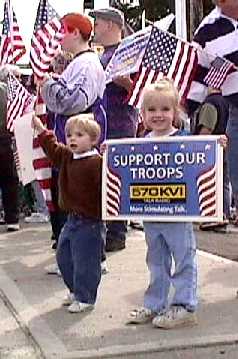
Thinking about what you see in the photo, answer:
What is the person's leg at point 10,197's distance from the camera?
10.5 meters

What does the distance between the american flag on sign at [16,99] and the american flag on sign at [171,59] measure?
2.06m

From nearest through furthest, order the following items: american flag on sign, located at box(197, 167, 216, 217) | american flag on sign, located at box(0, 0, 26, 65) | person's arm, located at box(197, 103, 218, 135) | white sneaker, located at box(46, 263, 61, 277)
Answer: american flag on sign, located at box(197, 167, 216, 217)
white sneaker, located at box(46, 263, 61, 277)
person's arm, located at box(197, 103, 218, 135)
american flag on sign, located at box(0, 0, 26, 65)

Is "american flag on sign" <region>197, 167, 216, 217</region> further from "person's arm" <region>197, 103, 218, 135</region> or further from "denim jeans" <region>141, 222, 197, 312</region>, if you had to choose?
"person's arm" <region>197, 103, 218, 135</region>

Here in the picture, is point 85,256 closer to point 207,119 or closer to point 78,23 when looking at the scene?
point 78,23

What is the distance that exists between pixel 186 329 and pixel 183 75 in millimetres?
1909

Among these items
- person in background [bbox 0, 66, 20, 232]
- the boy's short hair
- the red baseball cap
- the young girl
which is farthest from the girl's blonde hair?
person in background [bbox 0, 66, 20, 232]

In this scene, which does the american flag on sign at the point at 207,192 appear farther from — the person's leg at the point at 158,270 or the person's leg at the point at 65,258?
the person's leg at the point at 65,258

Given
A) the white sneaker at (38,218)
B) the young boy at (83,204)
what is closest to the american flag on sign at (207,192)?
the young boy at (83,204)

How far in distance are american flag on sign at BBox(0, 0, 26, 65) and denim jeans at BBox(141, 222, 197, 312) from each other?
4250 millimetres

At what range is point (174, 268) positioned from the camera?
19.0 feet

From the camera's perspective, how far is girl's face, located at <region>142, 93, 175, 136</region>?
18.1ft

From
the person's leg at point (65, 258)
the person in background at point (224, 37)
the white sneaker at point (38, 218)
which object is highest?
the person in background at point (224, 37)

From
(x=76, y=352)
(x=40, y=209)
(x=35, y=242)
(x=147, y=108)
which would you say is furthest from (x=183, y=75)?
(x=40, y=209)

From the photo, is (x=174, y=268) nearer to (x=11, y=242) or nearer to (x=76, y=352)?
(x=76, y=352)
